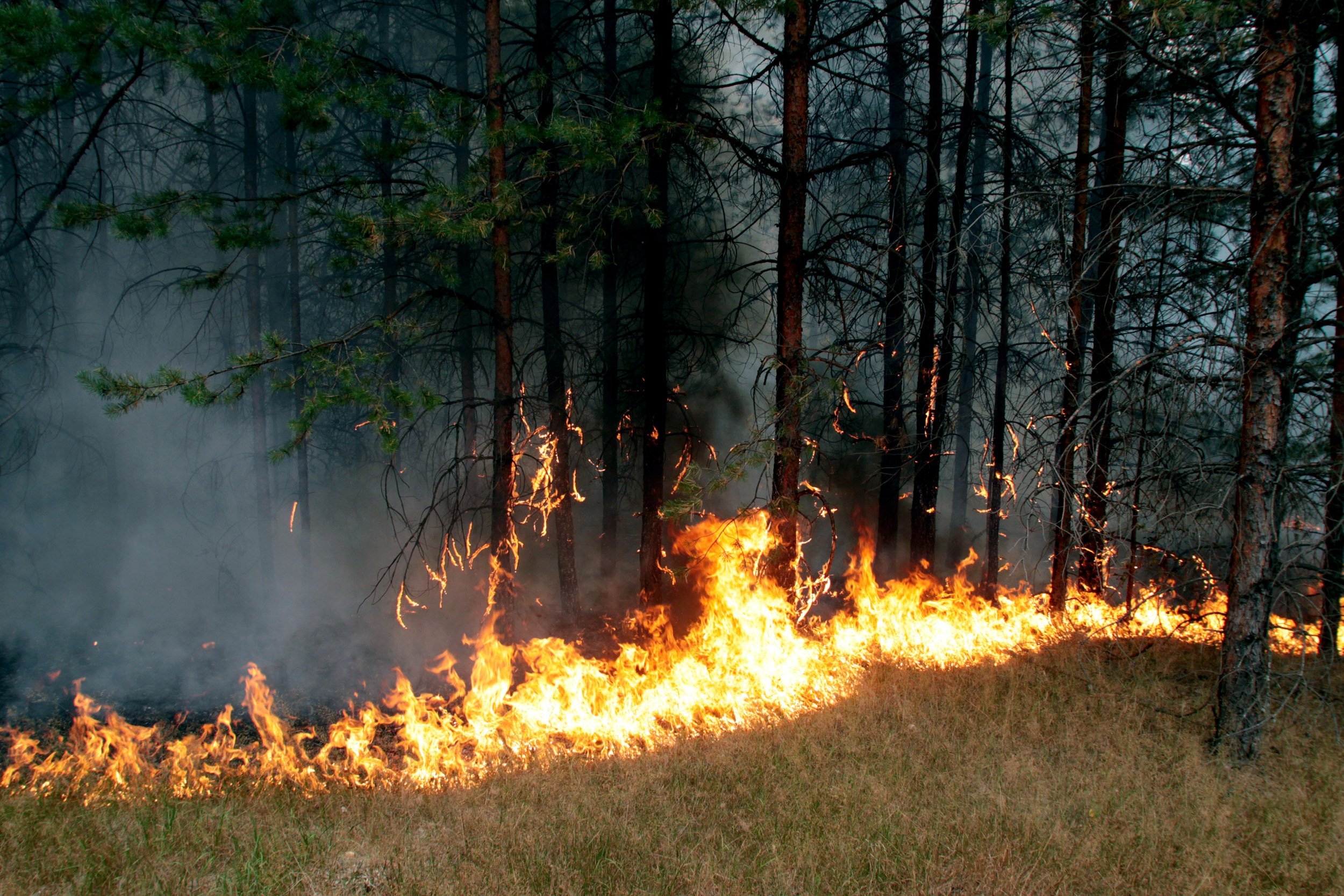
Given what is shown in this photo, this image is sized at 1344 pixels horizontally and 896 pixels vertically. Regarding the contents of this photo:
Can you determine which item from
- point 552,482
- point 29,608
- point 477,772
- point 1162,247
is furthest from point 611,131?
point 29,608

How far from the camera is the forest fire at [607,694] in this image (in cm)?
614

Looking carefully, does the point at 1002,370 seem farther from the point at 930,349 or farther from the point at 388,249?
the point at 388,249

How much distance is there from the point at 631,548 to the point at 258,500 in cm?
700

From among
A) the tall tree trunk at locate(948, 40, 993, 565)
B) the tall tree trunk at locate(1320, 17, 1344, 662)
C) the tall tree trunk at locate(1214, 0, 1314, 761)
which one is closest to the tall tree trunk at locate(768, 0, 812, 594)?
the tall tree trunk at locate(1214, 0, 1314, 761)

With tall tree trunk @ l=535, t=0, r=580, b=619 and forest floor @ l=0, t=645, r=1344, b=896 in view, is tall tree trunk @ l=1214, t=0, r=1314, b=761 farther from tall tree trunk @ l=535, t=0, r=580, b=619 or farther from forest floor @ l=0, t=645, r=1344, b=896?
tall tree trunk @ l=535, t=0, r=580, b=619

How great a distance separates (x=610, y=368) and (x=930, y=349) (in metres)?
4.84

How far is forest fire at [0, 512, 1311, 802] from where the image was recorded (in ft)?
20.1

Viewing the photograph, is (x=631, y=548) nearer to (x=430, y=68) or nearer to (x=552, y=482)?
(x=552, y=482)

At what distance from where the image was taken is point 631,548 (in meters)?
16.0

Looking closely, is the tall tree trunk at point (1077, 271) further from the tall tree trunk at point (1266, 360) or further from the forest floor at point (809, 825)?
the forest floor at point (809, 825)

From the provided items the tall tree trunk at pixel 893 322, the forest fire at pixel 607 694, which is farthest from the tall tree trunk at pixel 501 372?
the tall tree trunk at pixel 893 322

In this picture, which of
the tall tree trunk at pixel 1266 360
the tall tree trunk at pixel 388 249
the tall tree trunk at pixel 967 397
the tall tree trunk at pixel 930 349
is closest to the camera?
the tall tree trunk at pixel 1266 360

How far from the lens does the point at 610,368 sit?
1223 centimetres

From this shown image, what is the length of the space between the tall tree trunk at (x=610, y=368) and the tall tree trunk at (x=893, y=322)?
3.59 meters
